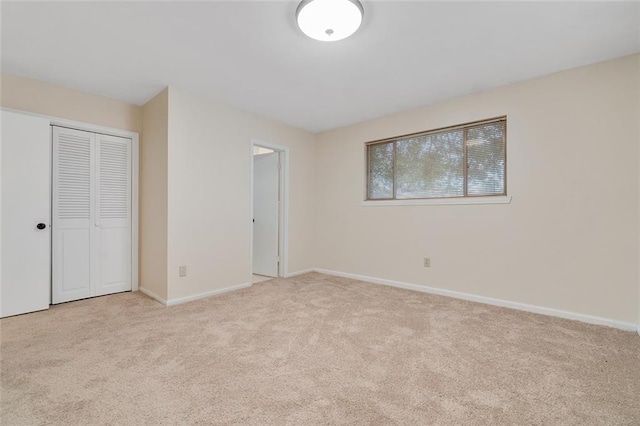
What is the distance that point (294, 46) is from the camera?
7.64ft

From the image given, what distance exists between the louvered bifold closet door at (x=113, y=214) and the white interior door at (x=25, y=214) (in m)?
0.47

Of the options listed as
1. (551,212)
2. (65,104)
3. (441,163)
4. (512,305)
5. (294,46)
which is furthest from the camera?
(441,163)

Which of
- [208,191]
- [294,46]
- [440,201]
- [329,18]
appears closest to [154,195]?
[208,191]

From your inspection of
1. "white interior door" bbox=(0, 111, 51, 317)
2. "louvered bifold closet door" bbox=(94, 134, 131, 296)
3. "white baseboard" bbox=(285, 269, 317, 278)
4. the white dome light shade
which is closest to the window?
"white baseboard" bbox=(285, 269, 317, 278)

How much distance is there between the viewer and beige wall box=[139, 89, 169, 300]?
3.13 m

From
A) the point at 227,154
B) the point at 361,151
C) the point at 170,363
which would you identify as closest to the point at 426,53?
the point at 361,151

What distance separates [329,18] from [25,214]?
132 inches

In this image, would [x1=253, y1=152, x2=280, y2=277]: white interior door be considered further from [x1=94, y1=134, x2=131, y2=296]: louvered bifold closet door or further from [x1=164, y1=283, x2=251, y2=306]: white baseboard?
[x1=94, y1=134, x2=131, y2=296]: louvered bifold closet door

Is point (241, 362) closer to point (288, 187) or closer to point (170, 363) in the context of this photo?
point (170, 363)

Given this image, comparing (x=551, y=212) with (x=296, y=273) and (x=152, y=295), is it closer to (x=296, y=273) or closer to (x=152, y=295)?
(x=296, y=273)

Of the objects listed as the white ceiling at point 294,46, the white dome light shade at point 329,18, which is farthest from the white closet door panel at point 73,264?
the white dome light shade at point 329,18

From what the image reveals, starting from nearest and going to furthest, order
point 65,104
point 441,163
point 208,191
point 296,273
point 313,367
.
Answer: point 313,367
point 65,104
point 208,191
point 441,163
point 296,273

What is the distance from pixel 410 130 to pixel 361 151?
2.60ft

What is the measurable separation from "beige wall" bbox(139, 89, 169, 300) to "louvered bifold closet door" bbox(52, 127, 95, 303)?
51 cm
